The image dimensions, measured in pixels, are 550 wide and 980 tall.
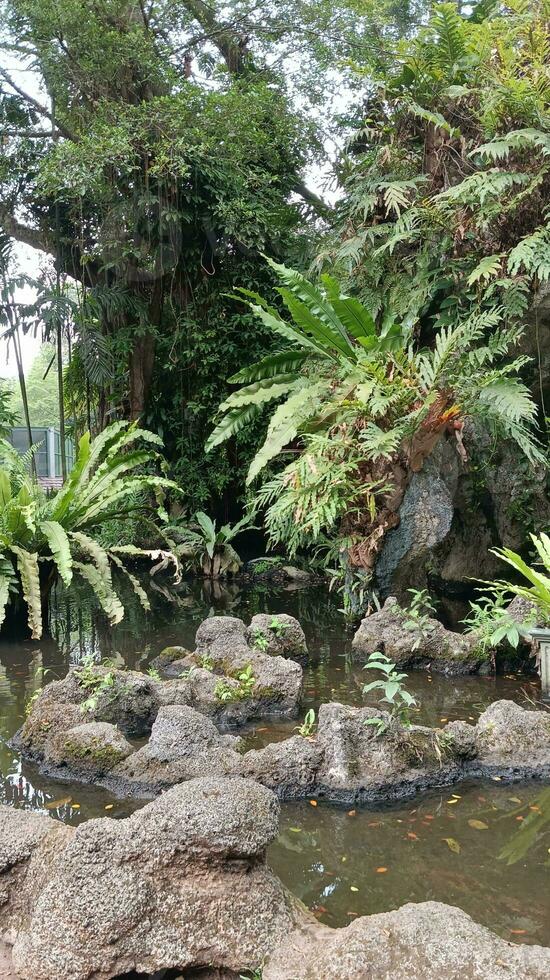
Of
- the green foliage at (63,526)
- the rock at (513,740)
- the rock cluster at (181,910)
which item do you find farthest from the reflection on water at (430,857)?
the green foliage at (63,526)

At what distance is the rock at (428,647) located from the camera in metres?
4.15

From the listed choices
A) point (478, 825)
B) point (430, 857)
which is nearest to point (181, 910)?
point (430, 857)

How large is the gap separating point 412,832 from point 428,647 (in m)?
1.90

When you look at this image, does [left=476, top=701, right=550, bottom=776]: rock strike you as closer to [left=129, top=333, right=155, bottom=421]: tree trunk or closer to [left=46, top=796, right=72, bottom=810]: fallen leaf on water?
[left=46, top=796, right=72, bottom=810]: fallen leaf on water

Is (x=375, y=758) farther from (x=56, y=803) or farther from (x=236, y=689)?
(x=56, y=803)

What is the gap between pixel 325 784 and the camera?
271 centimetres

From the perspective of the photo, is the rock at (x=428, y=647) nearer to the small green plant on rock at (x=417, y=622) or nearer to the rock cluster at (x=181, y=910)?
the small green plant on rock at (x=417, y=622)

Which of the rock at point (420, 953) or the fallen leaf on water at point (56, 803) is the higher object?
the rock at point (420, 953)

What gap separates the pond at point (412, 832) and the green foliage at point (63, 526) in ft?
2.20

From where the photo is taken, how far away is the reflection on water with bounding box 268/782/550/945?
1.98m

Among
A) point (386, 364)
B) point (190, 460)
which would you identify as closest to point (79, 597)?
point (190, 460)

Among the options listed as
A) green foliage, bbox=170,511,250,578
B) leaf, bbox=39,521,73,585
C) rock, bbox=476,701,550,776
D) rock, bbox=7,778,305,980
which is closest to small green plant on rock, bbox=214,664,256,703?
rock, bbox=476,701,550,776

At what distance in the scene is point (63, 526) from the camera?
5207mm

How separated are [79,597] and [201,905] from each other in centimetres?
538
